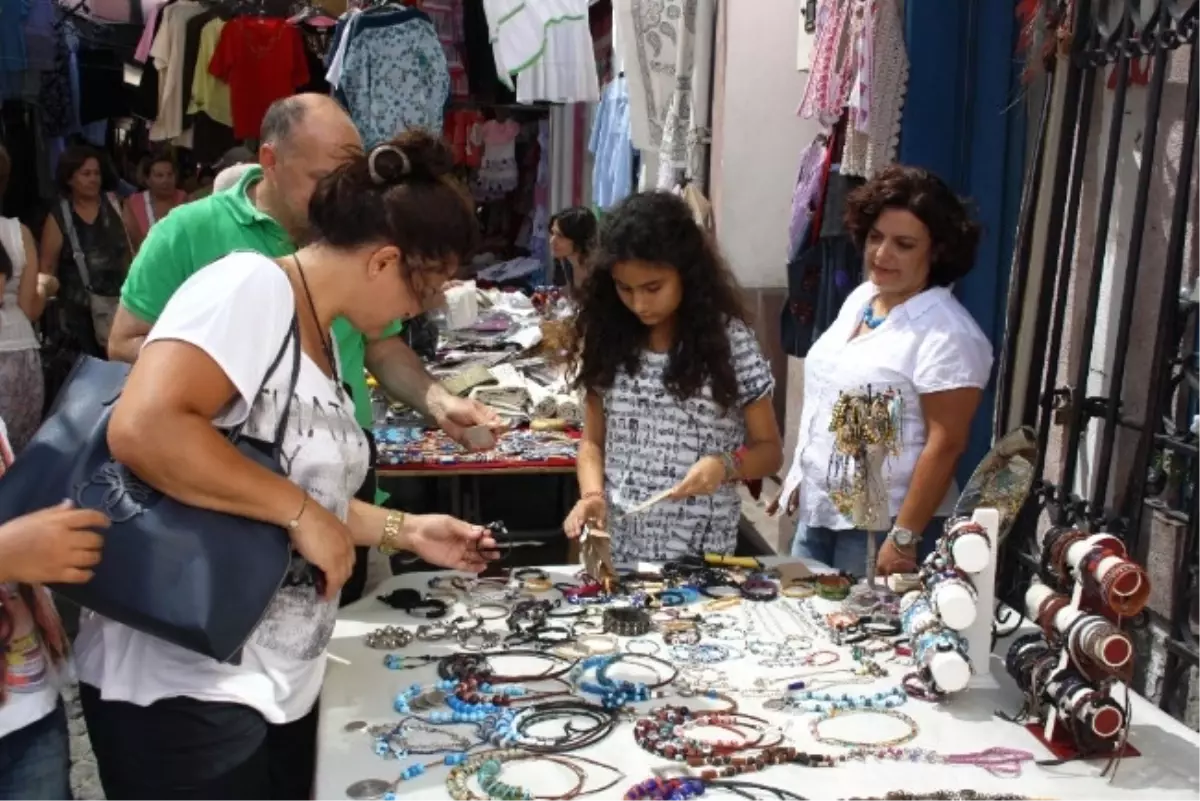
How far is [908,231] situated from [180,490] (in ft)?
5.96

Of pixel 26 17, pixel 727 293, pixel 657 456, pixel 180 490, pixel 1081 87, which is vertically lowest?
pixel 657 456

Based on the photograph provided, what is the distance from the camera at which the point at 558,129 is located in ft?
28.1

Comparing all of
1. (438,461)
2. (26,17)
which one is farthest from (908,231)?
(26,17)

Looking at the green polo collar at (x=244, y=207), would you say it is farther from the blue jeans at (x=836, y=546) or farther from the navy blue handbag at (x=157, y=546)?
the blue jeans at (x=836, y=546)

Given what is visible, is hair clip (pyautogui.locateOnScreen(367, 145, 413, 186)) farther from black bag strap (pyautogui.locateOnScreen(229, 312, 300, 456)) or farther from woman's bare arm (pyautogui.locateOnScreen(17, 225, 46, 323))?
woman's bare arm (pyautogui.locateOnScreen(17, 225, 46, 323))

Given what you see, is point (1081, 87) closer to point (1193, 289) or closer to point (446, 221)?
point (1193, 289)

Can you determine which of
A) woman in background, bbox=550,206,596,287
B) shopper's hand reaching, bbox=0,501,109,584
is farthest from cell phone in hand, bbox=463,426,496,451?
woman in background, bbox=550,206,596,287

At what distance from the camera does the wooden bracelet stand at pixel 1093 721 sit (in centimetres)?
168

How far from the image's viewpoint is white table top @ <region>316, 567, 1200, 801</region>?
1635 mm

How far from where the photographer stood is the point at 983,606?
196 cm

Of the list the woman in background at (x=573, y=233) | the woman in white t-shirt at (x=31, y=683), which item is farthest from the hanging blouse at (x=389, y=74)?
the woman in white t-shirt at (x=31, y=683)

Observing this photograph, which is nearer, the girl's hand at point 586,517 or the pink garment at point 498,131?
the girl's hand at point 586,517

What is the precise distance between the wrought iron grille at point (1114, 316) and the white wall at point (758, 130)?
2155 mm

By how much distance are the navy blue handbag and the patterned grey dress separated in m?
1.19
